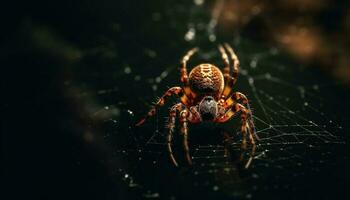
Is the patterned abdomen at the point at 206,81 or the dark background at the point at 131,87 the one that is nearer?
the dark background at the point at 131,87

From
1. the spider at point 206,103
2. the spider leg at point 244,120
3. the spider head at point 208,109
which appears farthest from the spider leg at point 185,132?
the spider leg at point 244,120

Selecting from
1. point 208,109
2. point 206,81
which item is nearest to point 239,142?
point 208,109

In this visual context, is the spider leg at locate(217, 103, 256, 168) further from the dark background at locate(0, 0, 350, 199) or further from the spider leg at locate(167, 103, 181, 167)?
the spider leg at locate(167, 103, 181, 167)

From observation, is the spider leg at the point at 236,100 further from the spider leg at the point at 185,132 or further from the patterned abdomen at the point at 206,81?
the spider leg at the point at 185,132

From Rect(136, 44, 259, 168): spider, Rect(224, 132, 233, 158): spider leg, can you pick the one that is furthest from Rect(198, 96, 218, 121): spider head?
Rect(224, 132, 233, 158): spider leg

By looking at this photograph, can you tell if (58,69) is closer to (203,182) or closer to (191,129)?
(191,129)

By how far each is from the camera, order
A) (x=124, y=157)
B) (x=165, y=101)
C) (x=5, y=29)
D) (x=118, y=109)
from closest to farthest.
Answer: (x=124, y=157) < (x=165, y=101) < (x=118, y=109) < (x=5, y=29)

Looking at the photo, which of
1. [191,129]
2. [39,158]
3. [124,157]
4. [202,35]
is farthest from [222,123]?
[202,35]
